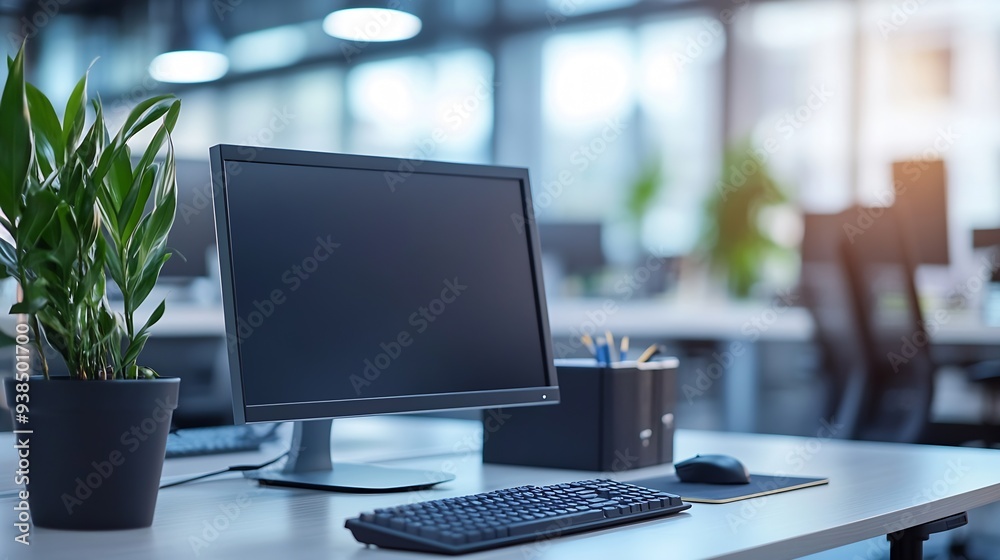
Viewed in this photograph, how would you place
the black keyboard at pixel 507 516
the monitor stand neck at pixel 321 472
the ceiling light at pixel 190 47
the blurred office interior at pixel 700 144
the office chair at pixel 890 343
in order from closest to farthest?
the black keyboard at pixel 507 516
the monitor stand neck at pixel 321 472
the office chair at pixel 890 343
the blurred office interior at pixel 700 144
the ceiling light at pixel 190 47

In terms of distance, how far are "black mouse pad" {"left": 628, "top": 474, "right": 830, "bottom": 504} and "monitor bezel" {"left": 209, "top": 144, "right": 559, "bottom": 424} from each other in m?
0.19

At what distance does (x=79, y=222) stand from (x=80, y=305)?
8 cm

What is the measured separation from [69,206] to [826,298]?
270 cm

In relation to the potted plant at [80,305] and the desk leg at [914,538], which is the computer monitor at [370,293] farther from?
the desk leg at [914,538]

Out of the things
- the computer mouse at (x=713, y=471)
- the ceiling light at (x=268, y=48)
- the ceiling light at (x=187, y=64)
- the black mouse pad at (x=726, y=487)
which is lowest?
the black mouse pad at (x=726, y=487)

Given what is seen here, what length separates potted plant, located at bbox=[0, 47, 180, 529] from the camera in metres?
0.92

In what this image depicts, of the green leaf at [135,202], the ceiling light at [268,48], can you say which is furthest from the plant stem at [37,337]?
the ceiling light at [268,48]

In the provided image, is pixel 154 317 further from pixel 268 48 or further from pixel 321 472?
pixel 268 48

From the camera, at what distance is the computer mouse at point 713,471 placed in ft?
4.24

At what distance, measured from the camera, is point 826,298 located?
10.7 ft

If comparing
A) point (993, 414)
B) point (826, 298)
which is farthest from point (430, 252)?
point (993, 414)

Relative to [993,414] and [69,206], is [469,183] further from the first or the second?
[993,414]

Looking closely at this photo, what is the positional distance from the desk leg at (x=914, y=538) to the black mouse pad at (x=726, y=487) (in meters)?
0.11

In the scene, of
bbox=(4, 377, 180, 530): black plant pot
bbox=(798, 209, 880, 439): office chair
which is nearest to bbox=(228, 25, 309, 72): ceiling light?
bbox=(798, 209, 880, 439): office chair
